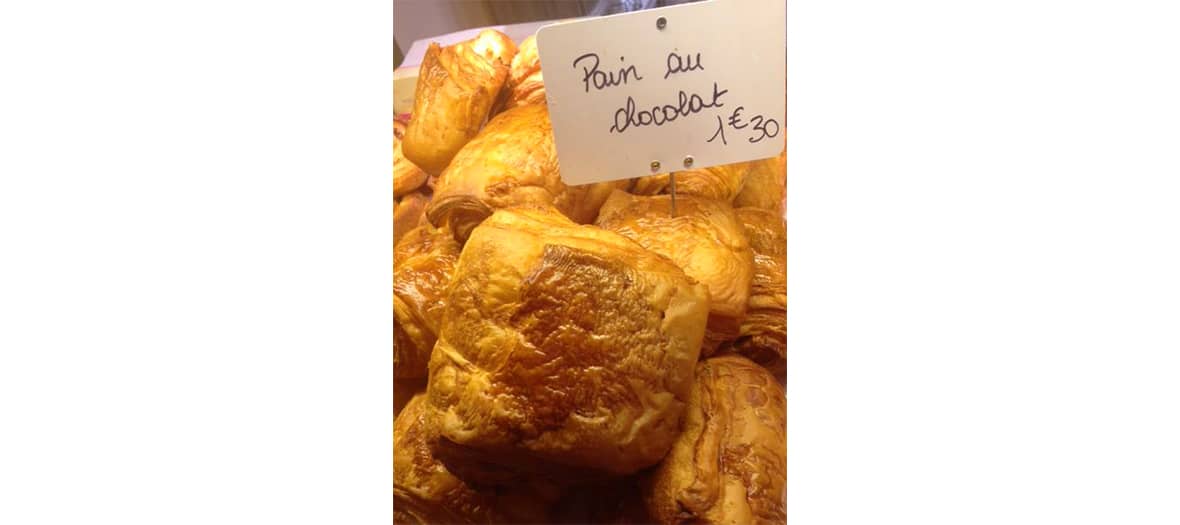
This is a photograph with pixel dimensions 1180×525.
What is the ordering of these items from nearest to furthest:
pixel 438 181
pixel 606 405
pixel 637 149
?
pixel 606 405, pixel 637 149, pixel 438 181

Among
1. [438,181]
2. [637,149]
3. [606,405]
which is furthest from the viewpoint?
[438,181]

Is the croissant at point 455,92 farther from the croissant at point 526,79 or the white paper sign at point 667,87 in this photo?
the white paper sign at point 667,87

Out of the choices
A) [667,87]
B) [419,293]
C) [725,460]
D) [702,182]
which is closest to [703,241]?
[702,182]

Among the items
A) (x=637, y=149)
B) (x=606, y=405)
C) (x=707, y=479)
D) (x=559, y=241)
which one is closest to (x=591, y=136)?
(x=637, y=149)

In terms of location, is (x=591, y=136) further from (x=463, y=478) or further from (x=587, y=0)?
(x=463, y=478)

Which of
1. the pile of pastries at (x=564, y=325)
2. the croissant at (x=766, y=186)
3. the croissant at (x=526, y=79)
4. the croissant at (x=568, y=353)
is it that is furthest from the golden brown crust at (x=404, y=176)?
the croissant at (x=766, y=186)

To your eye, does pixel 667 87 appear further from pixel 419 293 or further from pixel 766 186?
pixel 419 293

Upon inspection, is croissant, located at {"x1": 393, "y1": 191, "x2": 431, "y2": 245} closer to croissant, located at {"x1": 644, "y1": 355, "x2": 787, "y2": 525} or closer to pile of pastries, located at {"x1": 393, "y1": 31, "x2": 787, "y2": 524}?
pile of pastries, located at {"x1": 393, "y1": 31, "x2": 787, "y2": 524}
